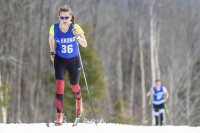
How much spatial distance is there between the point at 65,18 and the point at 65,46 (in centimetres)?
46

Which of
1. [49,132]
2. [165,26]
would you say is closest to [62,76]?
[49,132]

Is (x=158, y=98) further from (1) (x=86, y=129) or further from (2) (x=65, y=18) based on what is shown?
(1) (x=86, y=129)

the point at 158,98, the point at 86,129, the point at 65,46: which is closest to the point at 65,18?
the point at 65,46

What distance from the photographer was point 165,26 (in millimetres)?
62469

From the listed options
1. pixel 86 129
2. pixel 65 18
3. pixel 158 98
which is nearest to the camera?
pixel 86 129

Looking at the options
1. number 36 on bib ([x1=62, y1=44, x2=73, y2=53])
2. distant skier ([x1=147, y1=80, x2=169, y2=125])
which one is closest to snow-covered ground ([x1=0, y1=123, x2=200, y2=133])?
number 36 on bib ([x1=62, y1=44, x2=73, y2=53])

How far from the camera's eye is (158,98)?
17.4 meters

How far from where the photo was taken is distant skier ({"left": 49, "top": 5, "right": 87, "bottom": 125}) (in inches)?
347

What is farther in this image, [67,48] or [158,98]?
[158,98]

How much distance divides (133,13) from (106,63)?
7035 mm

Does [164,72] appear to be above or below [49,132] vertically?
below

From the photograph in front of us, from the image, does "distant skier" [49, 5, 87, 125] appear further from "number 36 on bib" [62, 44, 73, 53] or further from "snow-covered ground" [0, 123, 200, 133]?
"snow-covered ground" [0, 123, 200, 133]

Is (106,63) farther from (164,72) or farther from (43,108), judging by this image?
(43,108)

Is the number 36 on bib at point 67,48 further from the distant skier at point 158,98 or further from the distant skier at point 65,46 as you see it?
the distant skier at point 158,98
